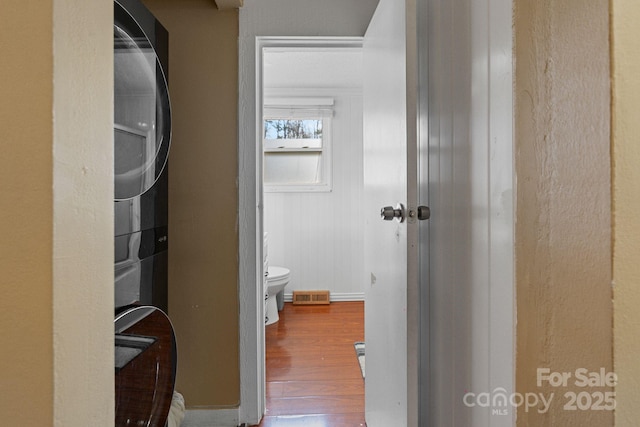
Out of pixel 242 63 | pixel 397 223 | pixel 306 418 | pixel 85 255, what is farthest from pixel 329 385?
pixel 85 255

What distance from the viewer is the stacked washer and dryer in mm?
1169

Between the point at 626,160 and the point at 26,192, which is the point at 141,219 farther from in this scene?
the point at 626,160

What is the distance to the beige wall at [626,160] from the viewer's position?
19.9 inches

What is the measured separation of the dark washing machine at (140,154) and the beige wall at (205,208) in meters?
0.23

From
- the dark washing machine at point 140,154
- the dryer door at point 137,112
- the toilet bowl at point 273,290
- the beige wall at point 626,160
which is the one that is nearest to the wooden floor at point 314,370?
the toilet bowl at point 273,290

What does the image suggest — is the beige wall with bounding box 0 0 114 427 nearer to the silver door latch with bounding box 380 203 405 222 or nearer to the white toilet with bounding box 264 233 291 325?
the silver door latch with bounding box 380 203 405 222

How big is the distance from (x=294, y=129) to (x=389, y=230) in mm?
2716

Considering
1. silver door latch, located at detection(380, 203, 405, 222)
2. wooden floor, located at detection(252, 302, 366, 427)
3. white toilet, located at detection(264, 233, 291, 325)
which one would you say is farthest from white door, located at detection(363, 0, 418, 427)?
white toilet, located at detection(264, 233, 291, 325)

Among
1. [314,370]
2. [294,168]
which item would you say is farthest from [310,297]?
[314,370]

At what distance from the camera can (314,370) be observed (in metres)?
2.36

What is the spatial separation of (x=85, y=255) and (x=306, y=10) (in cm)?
171

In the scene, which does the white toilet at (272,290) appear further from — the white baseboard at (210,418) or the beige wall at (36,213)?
the beige wall at (36,213)

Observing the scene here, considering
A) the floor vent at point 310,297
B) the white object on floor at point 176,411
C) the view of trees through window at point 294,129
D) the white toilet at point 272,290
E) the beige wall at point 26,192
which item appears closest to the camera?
the beige wall at point 26,192

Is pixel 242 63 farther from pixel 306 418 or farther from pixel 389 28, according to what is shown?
pixel 306 418
